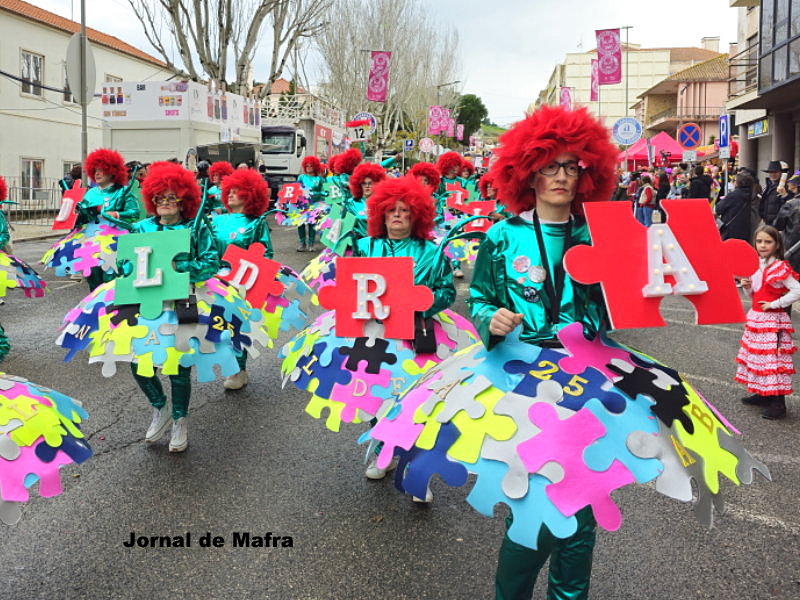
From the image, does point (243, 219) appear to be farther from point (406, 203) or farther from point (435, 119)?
point (435, 119)

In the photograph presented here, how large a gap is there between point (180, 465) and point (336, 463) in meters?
0.97

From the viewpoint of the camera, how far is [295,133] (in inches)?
1200

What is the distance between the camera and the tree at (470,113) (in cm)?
8875

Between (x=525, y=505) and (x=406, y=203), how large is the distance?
9.03ft

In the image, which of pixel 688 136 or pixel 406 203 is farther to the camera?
pixel 688 136

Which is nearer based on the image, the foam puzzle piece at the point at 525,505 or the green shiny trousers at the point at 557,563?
the foam puzzle piece at the point at 525,505

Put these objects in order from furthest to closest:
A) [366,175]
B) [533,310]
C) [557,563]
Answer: [366,175]
[533,310]
[557,563]

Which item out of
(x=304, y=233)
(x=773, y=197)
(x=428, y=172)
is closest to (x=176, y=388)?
(x=428, y=172)

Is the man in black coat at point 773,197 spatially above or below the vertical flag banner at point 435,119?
below

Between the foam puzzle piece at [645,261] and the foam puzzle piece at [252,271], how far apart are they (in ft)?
12.6

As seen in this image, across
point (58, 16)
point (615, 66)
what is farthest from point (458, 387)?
point (58, 16)

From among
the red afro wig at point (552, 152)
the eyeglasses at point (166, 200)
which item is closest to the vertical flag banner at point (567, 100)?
the red afro wig at point (552, 152)

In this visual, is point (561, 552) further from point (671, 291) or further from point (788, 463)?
point (788, 463)

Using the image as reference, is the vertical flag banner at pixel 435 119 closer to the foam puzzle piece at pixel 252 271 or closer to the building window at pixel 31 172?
the building window at pixel 31 172
